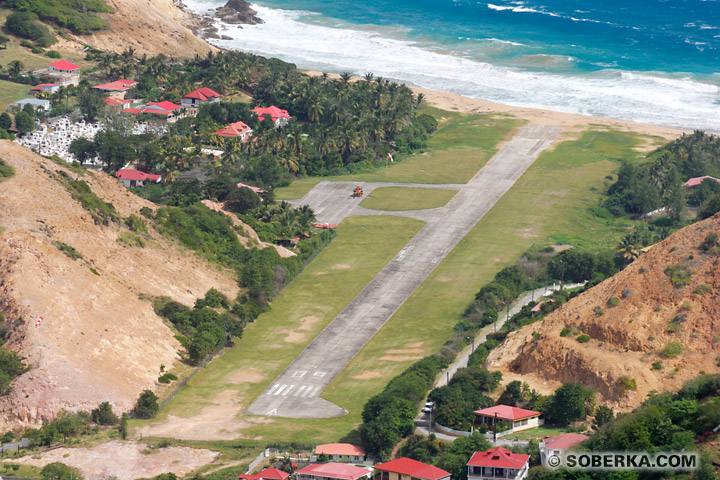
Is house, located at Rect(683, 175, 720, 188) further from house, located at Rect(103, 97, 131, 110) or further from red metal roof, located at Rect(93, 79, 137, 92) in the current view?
red metal roof, located at Rect(93, 79, 137, 92)

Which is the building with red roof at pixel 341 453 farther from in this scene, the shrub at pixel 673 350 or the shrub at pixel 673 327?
the shrub at pixel 673 327

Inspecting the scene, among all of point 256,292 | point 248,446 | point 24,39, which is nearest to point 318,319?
point 256,292

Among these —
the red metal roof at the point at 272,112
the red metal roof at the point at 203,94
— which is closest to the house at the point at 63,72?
the red metal roof at the point at 203,94

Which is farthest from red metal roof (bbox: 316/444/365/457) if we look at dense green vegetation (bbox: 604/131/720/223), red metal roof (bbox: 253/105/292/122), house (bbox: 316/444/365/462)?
red metal roof (bbox: 253/105/292/122)

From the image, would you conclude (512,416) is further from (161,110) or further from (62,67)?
(62,67)

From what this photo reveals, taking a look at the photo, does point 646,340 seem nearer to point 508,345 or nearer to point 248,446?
point 508,345
